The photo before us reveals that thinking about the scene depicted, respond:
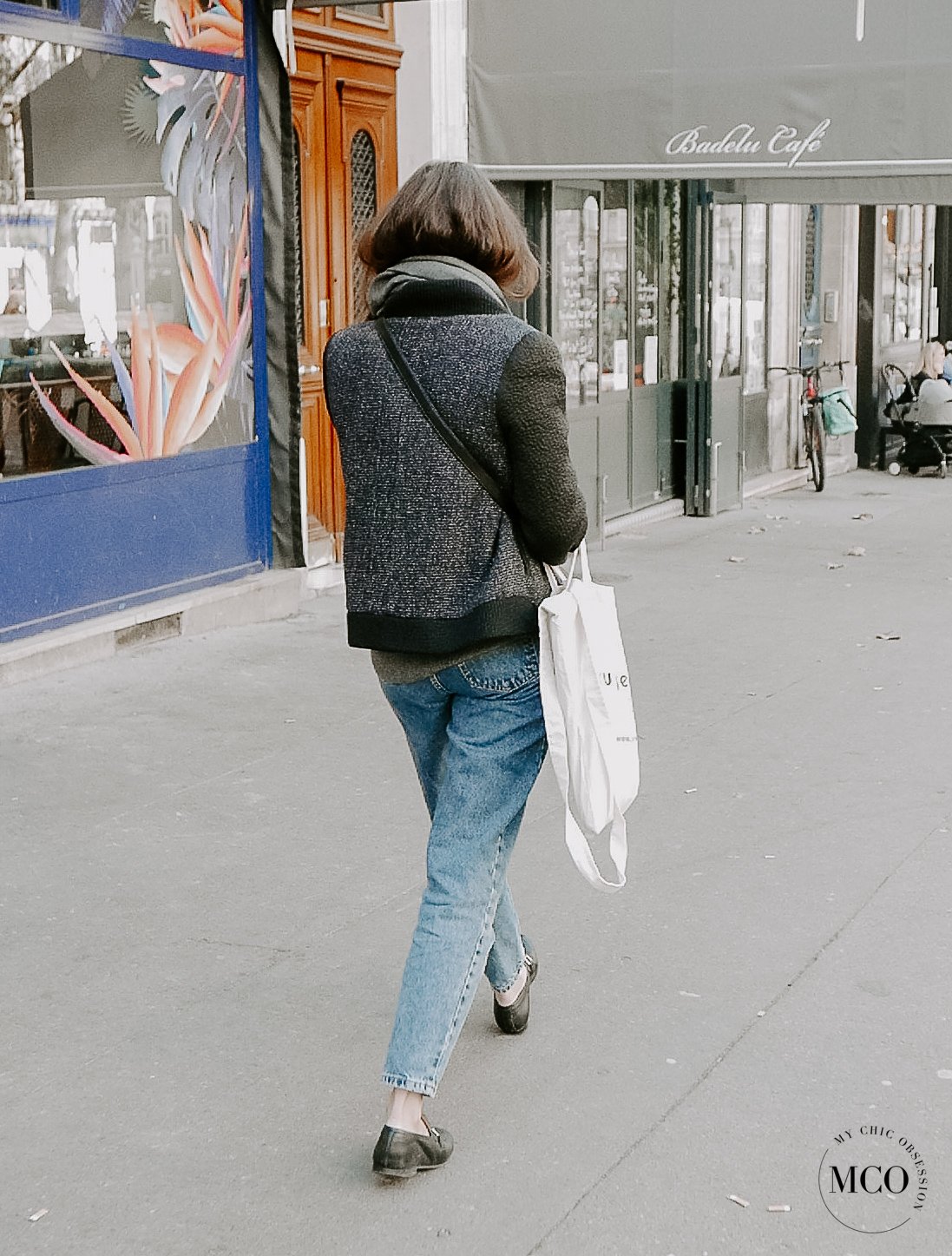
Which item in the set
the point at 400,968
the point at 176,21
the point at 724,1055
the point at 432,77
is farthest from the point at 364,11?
the point at 724,1055

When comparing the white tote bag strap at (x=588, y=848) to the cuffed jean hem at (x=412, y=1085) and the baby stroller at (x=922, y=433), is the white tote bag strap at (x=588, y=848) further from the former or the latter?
the baby stroller at (x=922, y=433)

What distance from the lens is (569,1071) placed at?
12.8ft

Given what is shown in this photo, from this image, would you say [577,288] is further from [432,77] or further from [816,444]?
[816,444]

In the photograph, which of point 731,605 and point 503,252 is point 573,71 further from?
point 503,252

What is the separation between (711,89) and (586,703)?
6.61 metres

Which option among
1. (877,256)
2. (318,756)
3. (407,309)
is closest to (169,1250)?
(407,309)

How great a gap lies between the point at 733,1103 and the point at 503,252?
1.82 m

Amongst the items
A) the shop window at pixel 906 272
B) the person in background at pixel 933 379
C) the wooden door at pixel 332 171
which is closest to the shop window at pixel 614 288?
the wooden door at pixel 332 171

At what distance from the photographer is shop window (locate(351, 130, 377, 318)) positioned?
1018 cm

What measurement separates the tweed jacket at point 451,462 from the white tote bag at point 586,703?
69 mm

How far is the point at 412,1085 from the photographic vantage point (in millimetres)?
3377

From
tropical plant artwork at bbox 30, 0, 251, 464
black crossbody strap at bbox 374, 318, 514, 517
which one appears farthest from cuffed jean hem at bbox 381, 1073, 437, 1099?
tropical plant artwork at bbox 30, 0, 251, 464

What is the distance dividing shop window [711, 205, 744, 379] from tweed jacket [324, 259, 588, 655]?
10.4 metres

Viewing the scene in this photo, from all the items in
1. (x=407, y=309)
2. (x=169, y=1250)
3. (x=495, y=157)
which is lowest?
(x=169, y=1250)
